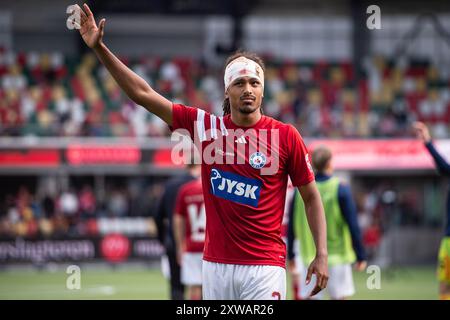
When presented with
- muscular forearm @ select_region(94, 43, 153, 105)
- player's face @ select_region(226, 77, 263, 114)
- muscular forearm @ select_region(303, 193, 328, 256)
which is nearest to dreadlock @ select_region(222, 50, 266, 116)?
player's face @ select_region(226, 77, 263, 114)

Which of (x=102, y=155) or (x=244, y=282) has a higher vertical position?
(x=102, y=155)

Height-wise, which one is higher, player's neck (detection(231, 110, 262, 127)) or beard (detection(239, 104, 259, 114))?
beard (detection(239, 104, 259, 114))

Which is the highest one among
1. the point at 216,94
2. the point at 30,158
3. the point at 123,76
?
the point at 216,94

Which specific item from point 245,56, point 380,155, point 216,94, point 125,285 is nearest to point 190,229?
point 245,56

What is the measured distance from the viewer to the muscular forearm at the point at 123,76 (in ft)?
20.8

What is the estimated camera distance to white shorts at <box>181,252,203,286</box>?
11953mm

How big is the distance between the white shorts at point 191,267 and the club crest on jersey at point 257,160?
17.5 feet

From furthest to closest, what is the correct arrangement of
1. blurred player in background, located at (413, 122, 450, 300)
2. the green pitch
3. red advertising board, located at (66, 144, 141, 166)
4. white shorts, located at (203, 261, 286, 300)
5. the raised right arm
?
1. red advertising board, located at (66, 144, 141, 166)
2. the green pitch
3. blurred player in background, located at (413, 122, 450, 300)
4. white shorts, located at (203, 261, 286, 300)
5. the raised right arm

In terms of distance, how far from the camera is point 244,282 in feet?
21.9

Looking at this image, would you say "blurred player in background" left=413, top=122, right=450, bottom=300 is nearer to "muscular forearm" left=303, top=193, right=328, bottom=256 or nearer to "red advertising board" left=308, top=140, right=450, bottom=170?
"muscular forearm" left=303, top=193, right=328, bottom=256

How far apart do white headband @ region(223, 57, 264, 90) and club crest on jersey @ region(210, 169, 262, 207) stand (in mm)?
664

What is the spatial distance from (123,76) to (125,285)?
16.0 metres

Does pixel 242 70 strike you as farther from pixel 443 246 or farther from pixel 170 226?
pixel 170 226
